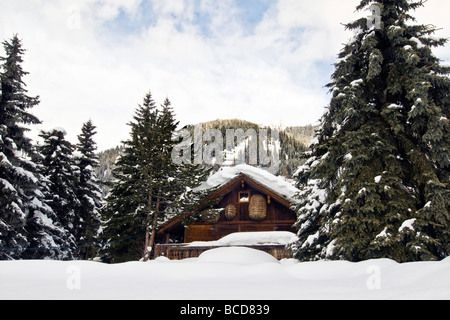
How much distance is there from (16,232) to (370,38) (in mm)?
18644

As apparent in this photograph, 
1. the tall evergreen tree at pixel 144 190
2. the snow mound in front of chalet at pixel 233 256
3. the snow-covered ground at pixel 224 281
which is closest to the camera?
the snow-covered ground at pixel 224 281

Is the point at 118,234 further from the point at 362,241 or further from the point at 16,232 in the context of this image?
the point at 362,241

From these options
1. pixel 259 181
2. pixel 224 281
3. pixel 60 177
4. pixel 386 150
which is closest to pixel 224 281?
pixel 224 281

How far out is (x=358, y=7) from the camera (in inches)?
441

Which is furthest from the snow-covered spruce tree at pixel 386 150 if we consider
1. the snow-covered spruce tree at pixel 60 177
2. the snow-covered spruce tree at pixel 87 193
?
the snow-covered spruce tree at pixel 87 193

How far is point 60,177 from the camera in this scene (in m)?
23.7

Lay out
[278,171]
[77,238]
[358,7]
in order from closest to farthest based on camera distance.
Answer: [358,7] < [77,238] < [278,171]

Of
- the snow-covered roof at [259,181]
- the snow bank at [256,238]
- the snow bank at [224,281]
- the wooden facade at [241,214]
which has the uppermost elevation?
the snow-covered roof at [259,181]

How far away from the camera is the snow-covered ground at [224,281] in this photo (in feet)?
14.4

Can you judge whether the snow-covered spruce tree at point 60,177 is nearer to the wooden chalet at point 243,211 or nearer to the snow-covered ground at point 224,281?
the wooden chalet at point 243,211

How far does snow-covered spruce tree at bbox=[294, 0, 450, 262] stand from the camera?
830cm

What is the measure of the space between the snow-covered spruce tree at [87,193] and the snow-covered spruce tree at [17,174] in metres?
7.02

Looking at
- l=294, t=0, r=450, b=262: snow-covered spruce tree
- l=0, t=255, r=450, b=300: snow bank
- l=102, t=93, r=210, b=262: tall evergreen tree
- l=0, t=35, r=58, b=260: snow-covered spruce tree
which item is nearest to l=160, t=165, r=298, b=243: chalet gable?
l=102, t=93, r=210, b=262: tall evergreen tree
